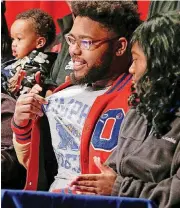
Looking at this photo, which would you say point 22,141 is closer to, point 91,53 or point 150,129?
point 91,53

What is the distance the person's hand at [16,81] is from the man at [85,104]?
9 centimetres

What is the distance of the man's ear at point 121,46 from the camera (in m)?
1.65

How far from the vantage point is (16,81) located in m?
1.84

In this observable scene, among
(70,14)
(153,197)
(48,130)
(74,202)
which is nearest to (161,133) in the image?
(153,197)

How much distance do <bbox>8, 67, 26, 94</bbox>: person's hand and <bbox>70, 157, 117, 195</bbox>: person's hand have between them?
18.4 inches

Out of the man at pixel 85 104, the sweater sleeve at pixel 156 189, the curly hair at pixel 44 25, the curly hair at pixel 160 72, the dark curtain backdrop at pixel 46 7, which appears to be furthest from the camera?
the curly hair at pixel 44 25

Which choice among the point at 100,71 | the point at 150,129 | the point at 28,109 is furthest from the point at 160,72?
the point at 28,109

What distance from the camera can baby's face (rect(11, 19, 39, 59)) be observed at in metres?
1.84

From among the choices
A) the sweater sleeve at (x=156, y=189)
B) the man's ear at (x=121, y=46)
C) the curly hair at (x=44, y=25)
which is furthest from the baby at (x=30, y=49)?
the sweater sleeve at (x=156, y=189)

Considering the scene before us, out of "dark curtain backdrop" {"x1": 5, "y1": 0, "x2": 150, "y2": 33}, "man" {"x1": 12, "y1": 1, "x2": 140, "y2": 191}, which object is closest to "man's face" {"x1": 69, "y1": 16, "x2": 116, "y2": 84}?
"man" {"x1": 12, "y1": 1, "x2": 140, "y2": 191}

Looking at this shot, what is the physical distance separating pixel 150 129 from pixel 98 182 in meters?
0.19

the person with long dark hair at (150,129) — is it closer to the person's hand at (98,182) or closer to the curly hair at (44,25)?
the person's hand at (98,182)

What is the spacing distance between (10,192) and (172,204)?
1.23 ft

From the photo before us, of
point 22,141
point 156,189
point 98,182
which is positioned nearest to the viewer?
point 156,189
